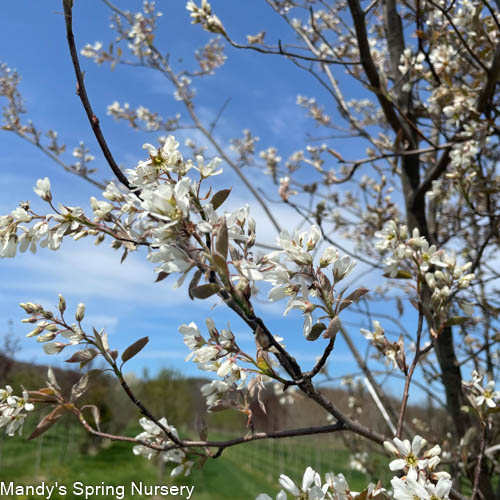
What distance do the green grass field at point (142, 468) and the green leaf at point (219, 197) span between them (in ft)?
17.8

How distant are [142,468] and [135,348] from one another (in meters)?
9.94

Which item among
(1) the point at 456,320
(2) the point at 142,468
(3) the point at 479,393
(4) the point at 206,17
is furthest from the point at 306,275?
(2) the point at 142,468

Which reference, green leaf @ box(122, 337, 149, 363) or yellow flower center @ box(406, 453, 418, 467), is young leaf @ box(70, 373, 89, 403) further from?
yellow flower center @ box(406, 453, 418, 467)

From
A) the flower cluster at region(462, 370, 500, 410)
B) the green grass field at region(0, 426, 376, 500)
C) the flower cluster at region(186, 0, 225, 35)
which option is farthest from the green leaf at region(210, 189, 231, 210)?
the green grass field at region(0, 426, 376, 500)

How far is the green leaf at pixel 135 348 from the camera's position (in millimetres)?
863

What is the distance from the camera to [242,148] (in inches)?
151

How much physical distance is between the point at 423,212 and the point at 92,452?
11195 mm

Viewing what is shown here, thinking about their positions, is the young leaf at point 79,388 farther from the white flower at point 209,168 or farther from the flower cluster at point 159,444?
the white flower at point 209,168

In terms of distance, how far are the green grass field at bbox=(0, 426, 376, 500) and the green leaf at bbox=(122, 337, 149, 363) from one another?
5.23m

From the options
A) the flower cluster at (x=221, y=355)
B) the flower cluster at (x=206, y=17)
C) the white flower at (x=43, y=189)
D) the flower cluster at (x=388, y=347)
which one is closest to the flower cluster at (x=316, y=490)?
the flower cluster at (x=221, y=355)

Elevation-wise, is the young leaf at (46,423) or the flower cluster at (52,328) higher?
the flower cluster at (52,328)

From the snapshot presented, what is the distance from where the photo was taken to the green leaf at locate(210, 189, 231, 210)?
0.75 metres

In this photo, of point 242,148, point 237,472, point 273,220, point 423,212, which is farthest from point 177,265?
point 237,472

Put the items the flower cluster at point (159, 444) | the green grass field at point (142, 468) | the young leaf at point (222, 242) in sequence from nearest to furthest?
the young leaf at point (222, 242), the flower cluster at point (159, 444), the green grass field at point (142, 468)
